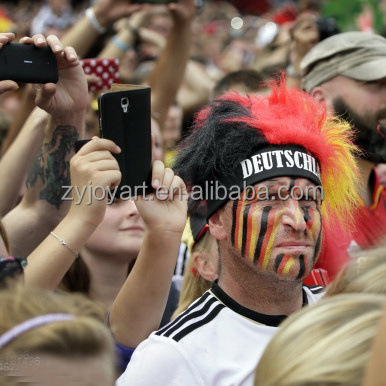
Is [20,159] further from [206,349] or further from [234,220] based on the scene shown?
[206,349]

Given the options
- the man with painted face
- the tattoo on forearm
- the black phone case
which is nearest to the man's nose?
the man with painted face

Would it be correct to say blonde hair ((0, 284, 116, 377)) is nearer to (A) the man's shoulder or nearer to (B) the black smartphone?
(A) the man's shoulder

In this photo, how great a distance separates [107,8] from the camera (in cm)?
446

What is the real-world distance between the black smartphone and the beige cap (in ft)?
5.80

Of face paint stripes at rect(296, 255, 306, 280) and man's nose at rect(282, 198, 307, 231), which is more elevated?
man's nose at rect(282, 198, 307, 231)

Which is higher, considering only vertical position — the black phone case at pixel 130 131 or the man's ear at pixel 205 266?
the black phone case at pixel 130 131

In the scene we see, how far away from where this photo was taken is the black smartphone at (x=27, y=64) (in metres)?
2.91

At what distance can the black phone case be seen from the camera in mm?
2656

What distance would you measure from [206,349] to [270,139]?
30.0 inches

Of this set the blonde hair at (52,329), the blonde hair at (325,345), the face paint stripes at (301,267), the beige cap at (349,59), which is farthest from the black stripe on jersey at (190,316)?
the beige cap at (349,59)

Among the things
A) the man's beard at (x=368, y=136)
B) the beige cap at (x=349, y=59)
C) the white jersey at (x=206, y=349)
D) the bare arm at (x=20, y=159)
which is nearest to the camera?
the white jersey at (x=206, y=349)

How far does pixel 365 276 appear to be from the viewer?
84.4 inches

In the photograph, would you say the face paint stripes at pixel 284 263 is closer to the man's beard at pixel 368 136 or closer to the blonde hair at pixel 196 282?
the blonde hair at pixel 196 282

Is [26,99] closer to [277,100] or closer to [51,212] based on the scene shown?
[51,212]
